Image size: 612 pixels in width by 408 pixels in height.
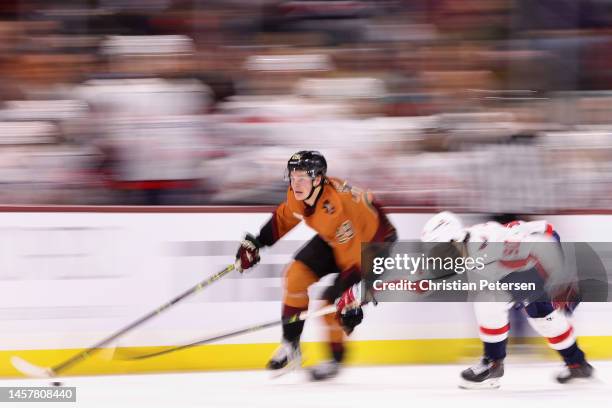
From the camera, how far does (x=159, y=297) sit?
15.8ft

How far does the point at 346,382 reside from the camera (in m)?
4.74

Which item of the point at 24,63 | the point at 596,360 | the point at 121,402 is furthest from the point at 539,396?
the point at 24,63

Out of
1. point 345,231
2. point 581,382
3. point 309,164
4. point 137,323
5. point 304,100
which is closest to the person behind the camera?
point 309,164

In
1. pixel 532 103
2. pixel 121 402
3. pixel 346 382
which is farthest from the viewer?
pixel 532 103

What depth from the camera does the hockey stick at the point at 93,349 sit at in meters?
4.62

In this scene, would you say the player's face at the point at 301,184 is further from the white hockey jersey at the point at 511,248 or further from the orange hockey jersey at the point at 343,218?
the white hockey jersey at the point at 511,248

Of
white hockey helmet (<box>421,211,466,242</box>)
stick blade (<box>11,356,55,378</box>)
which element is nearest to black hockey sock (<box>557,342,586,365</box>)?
white hockey helmet (<box>421,211,466,242</box>)

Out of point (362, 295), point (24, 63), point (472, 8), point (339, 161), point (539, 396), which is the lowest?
point (539, 396)

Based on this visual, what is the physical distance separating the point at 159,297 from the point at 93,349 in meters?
0.39

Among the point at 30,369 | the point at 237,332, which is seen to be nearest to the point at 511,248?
the point at 237,332

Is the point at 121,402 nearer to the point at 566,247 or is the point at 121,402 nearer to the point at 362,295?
the point at 362,295

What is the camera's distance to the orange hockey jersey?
14.8 ft

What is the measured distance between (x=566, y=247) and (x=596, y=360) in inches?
23.9

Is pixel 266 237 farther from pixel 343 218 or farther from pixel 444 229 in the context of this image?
pixel 444 229
